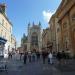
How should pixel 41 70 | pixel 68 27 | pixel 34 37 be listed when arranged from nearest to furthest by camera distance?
1. pixel 41 70
2. pixel 68 27
3. pixel 34 37

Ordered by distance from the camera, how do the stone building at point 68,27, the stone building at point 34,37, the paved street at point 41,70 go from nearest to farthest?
the paved street at point 41,70 → the stone building at point 68,27 → the stone building at point 34,37

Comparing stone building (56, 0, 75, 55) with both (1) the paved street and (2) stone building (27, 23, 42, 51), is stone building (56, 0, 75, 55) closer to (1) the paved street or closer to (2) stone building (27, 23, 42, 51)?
(1) the paved street

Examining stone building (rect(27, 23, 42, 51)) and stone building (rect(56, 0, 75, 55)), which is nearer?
stone building (rect(56, 0, 75, 55))

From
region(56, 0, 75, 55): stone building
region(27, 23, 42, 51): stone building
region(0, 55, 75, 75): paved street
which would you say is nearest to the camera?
region(0, 55, 75, 75): paved street

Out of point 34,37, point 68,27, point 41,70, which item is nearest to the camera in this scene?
point 41,70

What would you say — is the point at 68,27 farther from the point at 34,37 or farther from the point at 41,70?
the point at 34,37

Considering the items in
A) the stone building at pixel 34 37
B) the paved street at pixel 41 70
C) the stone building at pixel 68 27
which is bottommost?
the paved street at pixel 41 70

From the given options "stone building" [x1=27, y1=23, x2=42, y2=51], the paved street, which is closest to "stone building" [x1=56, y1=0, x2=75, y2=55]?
the paved street

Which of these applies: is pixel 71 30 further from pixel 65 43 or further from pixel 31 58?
pixel 31 58

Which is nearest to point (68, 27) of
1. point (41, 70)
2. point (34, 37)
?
point (41, 70)

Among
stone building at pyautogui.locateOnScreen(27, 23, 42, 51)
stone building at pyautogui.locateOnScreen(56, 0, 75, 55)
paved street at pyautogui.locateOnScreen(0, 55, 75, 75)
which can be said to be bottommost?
paved street at pyautogui.locateOnScreen(0, 55, 75, 75)

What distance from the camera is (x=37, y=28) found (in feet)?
472

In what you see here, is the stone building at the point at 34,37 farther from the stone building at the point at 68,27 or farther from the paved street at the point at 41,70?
the paved street at the point at 41,70

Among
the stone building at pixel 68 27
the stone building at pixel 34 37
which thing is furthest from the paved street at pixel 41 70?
the stone building at pixel 34 37
